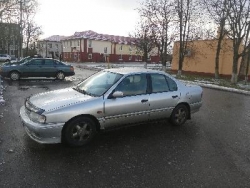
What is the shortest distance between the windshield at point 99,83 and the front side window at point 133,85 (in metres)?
0.19

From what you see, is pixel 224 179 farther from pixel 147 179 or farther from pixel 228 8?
pixel 228 8

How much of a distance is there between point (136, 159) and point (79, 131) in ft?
4.21

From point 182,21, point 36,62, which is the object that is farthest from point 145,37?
point 36,62

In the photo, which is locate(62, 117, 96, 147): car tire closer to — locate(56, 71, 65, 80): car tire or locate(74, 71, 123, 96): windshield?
locate(74, 71, 123, 96): windshield

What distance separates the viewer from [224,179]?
4.02m

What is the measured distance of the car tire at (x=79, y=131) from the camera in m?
4.88

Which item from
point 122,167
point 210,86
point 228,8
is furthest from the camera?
point 228,8

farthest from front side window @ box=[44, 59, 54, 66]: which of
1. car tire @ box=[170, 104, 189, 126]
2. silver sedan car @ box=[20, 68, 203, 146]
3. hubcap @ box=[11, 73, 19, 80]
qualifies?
car tire @ box=[170, 104, 189, 126]

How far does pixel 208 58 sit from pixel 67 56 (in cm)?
4247

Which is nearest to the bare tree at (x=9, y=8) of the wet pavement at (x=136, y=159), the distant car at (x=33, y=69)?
the distant car at (x=33, y=69)

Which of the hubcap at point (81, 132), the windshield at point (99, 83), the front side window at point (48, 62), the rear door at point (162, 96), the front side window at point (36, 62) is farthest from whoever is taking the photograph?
the front side window at point (48, 62)

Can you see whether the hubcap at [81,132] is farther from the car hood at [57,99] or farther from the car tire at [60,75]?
the car tire at [60,75]

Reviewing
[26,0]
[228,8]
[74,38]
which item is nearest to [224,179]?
[228,8]

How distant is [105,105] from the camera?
5.23m
